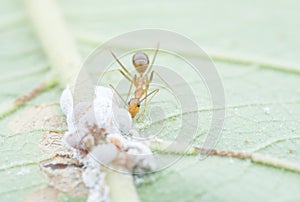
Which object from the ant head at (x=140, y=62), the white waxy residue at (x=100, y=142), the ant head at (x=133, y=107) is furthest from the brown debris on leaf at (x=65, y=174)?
the ant head at (x=140, y=62)

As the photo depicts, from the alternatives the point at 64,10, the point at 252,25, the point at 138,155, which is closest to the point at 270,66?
the point at 252,25

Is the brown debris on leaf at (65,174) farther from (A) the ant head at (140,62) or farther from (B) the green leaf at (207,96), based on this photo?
(A) the ant head at (140,62)

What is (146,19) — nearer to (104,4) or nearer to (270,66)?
(104,4)

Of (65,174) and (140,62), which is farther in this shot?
(140,62)

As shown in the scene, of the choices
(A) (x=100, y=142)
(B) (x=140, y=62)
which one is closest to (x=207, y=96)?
(B) (x=140, y=62)

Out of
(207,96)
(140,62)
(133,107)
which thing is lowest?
(207,96)

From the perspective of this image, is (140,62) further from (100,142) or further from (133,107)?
(100,142)

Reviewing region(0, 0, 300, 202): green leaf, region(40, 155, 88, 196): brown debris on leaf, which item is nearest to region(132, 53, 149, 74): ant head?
region(0, 0, 300, 202): green leaf
